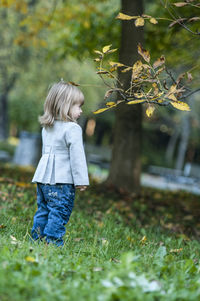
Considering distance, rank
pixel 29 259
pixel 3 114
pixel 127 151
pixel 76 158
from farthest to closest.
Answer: pixel 3 114 → pixel 127 151 → pixel 76 158 → pixel 29 259

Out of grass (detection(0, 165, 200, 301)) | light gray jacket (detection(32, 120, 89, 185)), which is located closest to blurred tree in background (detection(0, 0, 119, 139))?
light gray jacket (detection(32, 120, 89, 185))

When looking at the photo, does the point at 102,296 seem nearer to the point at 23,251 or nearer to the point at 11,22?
the point at 23,251

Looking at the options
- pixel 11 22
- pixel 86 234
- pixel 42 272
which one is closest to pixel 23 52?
pixel 11 22

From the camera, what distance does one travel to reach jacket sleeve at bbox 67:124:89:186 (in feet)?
9.45

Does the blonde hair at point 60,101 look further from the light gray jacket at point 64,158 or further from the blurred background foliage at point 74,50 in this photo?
the blurred background foliage at point 74,50

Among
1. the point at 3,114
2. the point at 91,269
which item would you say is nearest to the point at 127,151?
the point at 91,269

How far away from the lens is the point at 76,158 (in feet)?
9.49

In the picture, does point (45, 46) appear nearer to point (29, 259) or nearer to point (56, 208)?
point (56, 208)

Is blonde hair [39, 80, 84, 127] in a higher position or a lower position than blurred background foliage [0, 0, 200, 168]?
lower

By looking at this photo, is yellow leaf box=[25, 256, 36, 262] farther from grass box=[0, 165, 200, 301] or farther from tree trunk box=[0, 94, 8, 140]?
tree trunk box=[0, 94, 8, 140]

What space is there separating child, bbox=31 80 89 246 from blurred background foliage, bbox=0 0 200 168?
0.94 ft

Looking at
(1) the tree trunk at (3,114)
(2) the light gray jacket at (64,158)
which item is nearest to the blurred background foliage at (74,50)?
(2) the light gray jacket at (64,158)

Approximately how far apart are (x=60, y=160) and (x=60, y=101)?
520 millimetres

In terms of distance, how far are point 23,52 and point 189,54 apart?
15970 millimetres
